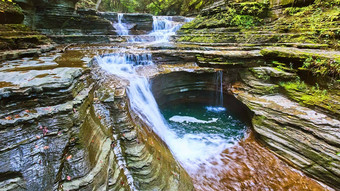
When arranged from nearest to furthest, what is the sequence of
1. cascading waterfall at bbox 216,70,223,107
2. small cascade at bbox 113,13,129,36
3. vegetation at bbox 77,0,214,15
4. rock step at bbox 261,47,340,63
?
rock step at bbox 261,47,340,63 < cascading waterfall at bbox 216,70,223,107 < small cascade at bbox 113,13,129,36 < vegetation at bbox 77,0,214,15

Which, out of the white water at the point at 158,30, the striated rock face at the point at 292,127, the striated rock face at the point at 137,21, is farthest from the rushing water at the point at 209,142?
the striated rock face at the point at 137,21

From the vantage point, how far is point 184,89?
24.2 ft

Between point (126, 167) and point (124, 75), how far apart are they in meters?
3.84

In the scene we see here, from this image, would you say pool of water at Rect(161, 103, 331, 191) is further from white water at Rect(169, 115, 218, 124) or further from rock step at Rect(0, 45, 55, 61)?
rock step at Rect(0, 45, 55, 61)

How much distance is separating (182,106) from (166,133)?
2.55 metres

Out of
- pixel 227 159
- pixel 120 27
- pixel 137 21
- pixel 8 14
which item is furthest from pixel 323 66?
pixel 120 27

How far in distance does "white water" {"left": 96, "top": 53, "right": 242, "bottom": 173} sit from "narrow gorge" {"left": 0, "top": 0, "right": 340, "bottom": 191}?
48 mm

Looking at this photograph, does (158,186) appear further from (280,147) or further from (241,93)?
(241,93)

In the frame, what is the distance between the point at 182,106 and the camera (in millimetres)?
7871

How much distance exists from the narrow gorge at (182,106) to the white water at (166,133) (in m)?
A: 0.05

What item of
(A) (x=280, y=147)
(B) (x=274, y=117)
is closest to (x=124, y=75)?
(B) (x=274, y=117)

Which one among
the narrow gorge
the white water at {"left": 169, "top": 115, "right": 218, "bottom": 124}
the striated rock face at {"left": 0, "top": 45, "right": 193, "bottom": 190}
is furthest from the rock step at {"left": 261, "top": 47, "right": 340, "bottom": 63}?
the striated rock face at {"left": 0, "top": 45, "right": 193, "bottom": 190}

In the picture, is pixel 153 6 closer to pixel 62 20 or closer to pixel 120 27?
pixel 120 27

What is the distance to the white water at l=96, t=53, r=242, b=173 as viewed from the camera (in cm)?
473
